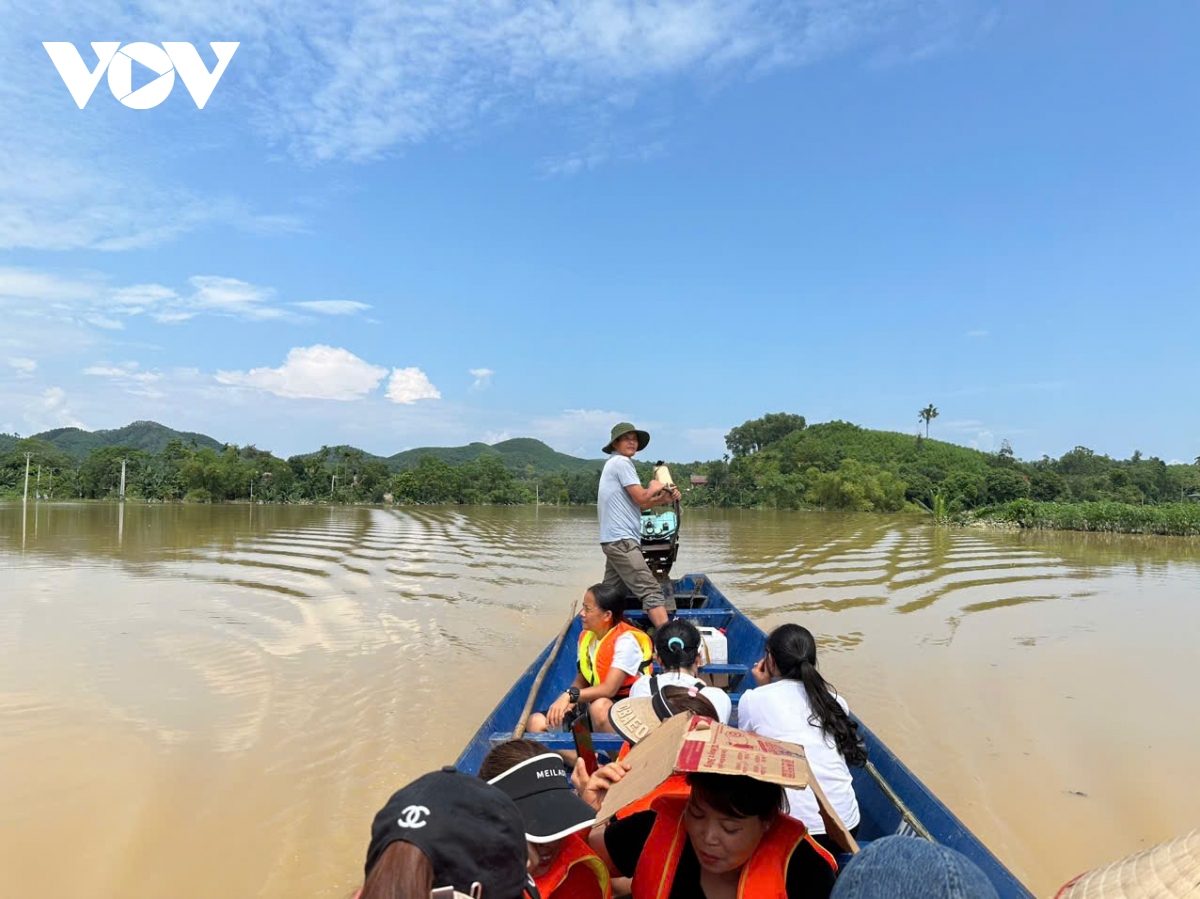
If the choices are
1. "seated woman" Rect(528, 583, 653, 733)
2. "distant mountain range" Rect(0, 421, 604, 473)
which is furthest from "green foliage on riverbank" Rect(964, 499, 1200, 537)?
"distant mountain range" Rect(0, 421, 604, 473)

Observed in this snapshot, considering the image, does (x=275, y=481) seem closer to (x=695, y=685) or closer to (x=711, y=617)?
(x=711, y=617)

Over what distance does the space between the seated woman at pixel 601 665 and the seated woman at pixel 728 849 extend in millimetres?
1809

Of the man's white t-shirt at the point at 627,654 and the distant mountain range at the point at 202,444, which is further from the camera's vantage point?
the distant mountain range at the point at 202,444

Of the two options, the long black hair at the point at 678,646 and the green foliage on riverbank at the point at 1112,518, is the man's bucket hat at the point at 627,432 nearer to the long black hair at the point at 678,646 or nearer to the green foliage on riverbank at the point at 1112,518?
the long black hair at the point at 678,646

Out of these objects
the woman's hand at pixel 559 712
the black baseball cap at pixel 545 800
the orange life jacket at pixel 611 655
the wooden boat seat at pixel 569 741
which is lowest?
the woman's hand at pixel 559 712

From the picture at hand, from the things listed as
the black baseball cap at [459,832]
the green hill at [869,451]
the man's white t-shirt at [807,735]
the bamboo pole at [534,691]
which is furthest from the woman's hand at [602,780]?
the green hill at [869,451]

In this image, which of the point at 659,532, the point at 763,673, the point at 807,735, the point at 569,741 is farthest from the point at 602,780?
the point at 659,532

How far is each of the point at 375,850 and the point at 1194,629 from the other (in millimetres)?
11185

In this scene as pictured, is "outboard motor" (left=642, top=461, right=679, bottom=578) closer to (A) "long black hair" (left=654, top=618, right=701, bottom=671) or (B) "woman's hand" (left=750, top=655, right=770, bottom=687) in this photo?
(A) "long black hair" (left=654, top=618, right=701, bottom=671)

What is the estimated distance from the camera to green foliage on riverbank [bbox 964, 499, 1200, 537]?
77.9ft

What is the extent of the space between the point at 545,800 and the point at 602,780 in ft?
1.70

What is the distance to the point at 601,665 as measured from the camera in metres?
4.19

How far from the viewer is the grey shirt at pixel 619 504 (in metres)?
5.71

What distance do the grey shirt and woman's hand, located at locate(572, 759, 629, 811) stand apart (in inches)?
143
